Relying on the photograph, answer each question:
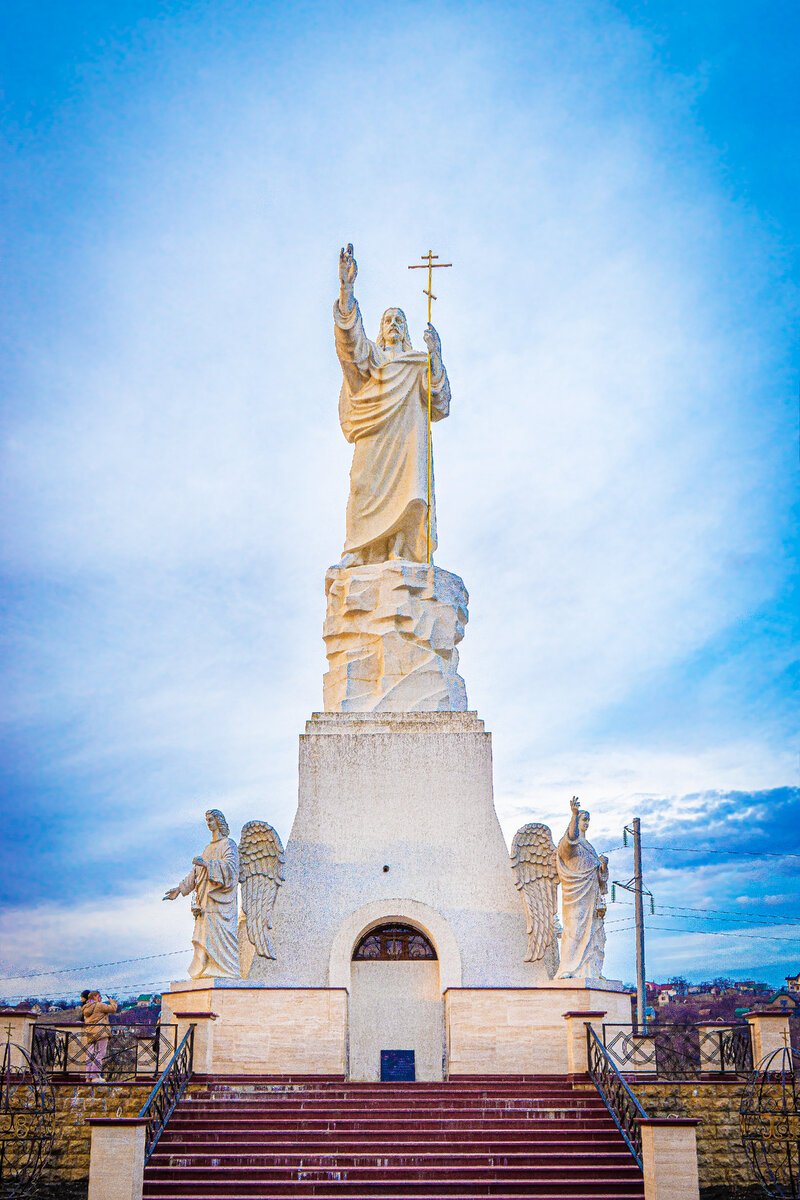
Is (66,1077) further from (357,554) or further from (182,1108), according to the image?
(357,554)

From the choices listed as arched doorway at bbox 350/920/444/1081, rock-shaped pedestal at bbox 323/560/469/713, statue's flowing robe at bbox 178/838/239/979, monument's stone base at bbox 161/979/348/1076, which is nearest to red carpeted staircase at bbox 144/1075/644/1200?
monument's stone base at bbox 161/979/348/1076

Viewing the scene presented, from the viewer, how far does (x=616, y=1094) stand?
46.3 feet

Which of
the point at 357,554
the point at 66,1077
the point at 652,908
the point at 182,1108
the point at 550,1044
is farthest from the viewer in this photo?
the point at 652,908

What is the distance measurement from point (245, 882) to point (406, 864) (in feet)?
8.55

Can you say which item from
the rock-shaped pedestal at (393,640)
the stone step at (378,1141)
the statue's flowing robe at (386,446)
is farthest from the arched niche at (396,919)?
the statue's flowing robe at (386,446)

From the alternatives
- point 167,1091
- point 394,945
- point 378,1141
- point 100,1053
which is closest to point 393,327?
point 394,945

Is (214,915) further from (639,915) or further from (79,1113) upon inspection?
(639,915)

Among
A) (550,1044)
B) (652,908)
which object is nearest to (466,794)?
(550,1044)

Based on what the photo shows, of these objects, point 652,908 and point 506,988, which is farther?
point 652,908

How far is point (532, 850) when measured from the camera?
1825cm

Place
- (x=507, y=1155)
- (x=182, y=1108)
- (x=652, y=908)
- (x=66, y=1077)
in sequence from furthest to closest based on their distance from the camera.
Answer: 1. (x=652, y=908)
2. (x=66, y=1077)
3. (x=182, y=1108)
4. (x=507, y=1155)

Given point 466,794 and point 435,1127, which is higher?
point 466,794

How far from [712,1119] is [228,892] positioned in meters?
7.50

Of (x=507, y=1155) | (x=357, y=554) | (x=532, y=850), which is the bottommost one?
(x=507, y=1155)
